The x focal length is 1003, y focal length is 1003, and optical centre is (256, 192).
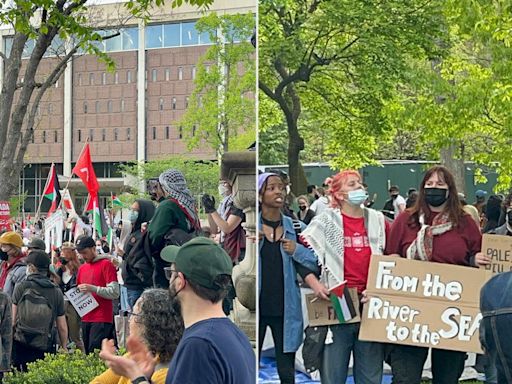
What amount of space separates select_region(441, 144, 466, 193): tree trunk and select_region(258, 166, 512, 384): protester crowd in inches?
1.5

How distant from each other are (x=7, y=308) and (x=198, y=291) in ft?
14.9

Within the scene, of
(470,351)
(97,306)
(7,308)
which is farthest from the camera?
(97,306)

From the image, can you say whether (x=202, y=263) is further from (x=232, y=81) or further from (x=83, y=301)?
(x=83, y=301)

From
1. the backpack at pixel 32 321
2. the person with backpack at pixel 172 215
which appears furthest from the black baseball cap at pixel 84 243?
the person with backpack at pixel 172 215

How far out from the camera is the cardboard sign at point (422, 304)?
502 cm

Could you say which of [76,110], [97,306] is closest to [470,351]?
[97,306]

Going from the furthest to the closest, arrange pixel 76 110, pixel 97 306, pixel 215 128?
pixel 76 110 < pixel 215 128 < pixel 97 306

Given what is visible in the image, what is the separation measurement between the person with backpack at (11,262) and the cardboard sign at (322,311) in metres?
5.12

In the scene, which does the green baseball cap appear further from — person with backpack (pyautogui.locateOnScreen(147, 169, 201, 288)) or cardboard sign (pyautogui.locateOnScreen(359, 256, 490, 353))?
person with backpack (pyautogui.locateOnScreen(147, 169, 201, 288))

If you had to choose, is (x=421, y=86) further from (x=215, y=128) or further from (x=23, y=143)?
(x=23, y=143)

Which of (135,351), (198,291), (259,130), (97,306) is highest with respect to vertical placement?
(259,130)

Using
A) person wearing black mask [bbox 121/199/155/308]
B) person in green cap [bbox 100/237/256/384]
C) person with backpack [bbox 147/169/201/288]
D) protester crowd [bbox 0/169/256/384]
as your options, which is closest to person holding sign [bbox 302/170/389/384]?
protester crowd [bbox 0/169/256/384]

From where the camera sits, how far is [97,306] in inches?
392

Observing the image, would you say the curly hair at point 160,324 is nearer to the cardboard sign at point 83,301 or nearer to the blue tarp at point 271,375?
the blue tarp at point 271,375
